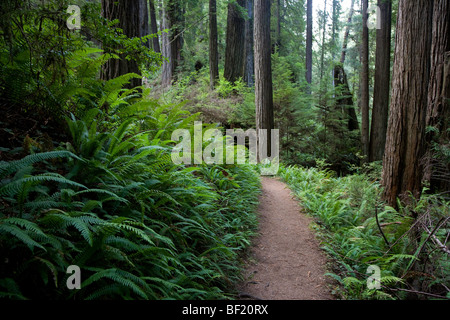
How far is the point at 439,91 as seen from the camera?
18.3 feet

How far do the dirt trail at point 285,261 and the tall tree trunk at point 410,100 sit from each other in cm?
220

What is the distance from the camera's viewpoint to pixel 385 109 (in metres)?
10.3

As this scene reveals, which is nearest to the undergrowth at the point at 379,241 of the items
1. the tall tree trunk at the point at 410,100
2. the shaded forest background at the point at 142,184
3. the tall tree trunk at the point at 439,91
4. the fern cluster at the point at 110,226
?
the shaded forest background at the point at 142,184

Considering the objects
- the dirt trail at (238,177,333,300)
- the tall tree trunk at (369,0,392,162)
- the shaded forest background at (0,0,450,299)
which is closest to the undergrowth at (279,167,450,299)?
the shaded forest background at (0,0,450,299)

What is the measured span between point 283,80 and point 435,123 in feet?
18.1

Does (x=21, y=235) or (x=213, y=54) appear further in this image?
(x=213, y=54)

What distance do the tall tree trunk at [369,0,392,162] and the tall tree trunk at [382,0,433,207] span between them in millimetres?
5266

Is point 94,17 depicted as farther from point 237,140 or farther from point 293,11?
point 293,11

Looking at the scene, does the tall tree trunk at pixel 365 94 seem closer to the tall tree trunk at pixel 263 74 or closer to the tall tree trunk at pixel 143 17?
the tall tree trunk at pixel 263 74

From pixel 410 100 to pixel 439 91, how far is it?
80 centimetres

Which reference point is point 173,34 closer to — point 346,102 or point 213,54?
point 213,54

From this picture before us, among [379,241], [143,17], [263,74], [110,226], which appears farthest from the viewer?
[143,17]

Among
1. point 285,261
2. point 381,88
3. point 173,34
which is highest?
point 173,34

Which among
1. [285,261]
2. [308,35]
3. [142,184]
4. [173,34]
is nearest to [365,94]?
[173,34]
